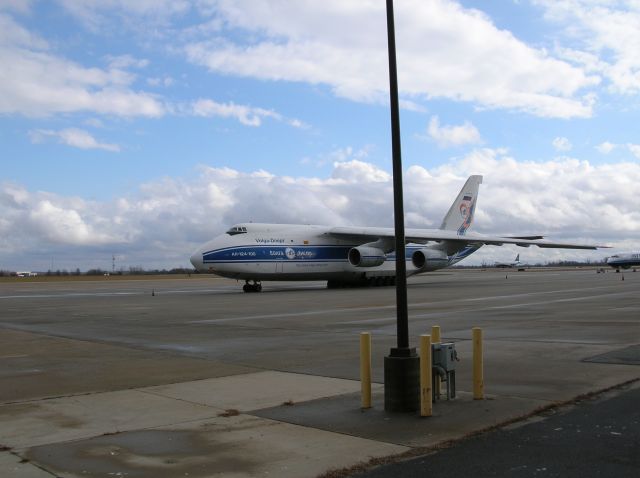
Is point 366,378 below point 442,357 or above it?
below

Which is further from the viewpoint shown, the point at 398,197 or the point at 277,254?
the point at 277,254

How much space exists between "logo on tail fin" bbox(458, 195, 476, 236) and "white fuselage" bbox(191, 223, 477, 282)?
6.07 metres

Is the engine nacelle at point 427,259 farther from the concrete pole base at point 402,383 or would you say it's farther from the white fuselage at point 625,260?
the white fuselage at point 625,260

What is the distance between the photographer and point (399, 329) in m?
7.21

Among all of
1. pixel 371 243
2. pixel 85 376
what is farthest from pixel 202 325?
pixel 371 243

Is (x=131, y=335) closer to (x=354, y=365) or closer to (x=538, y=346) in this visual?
(x=354, y=365)

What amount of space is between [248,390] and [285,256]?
31.4m

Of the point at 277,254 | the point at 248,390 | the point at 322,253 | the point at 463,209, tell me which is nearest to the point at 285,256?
the point at 277,254

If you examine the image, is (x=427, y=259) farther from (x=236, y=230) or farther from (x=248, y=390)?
(x=248, y=390)

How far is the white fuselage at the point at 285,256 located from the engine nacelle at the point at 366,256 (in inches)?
53.6

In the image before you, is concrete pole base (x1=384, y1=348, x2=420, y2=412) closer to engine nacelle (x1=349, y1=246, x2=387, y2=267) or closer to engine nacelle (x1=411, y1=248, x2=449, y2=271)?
engine nacelle (x1=349, y1=246, x2=387, y2=267)

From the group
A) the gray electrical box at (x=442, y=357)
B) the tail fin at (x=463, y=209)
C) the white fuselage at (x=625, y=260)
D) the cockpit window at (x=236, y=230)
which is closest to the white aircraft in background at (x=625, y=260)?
the white fuselage at (x=625, y=260)

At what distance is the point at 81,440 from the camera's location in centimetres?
603

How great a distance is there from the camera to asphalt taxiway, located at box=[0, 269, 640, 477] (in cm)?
555
